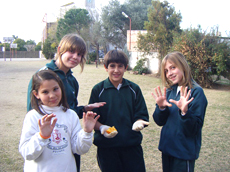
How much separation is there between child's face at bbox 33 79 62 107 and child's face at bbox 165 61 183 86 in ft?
3.59

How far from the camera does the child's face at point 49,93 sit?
1880 millimetres

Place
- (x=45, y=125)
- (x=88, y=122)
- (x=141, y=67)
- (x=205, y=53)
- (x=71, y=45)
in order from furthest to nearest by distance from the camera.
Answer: (x=141, y=67)
(x=205, y=53)
(x=71, y=45)
(x=88, y=122)
(x=45, y=125)

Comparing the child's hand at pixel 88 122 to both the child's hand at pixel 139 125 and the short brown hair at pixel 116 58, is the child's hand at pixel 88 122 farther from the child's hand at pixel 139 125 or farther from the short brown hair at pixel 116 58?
the short brown hair at pixel 116 58

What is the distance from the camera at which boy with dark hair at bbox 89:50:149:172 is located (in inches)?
89.7

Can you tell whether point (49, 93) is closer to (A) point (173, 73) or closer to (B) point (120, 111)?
(B) point (120, 111)

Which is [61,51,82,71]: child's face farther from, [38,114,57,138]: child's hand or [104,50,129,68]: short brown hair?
[38,114,57,138]: child's hand

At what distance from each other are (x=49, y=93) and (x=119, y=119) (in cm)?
75

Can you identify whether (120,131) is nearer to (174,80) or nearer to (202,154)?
(174,80)

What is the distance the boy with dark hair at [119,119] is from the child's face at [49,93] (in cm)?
53

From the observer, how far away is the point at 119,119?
2.29m

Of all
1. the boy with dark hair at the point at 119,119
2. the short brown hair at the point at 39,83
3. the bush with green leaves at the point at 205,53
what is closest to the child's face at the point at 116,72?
the boy with dark hair at the point at 119,119

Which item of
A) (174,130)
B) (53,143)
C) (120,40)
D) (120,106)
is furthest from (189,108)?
(120,40)

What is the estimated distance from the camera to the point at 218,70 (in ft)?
35.5

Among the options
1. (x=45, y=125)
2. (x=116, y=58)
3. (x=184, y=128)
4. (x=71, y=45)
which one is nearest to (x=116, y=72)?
(x=116, y=58)
